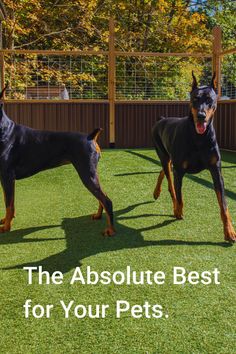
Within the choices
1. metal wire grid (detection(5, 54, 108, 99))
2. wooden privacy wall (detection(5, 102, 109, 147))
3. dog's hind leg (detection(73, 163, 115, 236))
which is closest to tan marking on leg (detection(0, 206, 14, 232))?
dog's hind leg (detection(73, 163, 115, 236))

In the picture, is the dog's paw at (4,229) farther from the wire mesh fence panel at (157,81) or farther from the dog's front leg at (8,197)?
the wire mesh fence panel at (157,81)

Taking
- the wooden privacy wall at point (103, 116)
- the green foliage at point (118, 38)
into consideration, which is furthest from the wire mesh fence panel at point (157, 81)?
the wooden privacy wall at point (103, 116)

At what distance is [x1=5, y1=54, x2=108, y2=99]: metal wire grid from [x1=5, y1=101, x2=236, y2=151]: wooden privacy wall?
8.28 feet

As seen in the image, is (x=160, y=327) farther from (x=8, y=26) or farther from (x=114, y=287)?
(x=8, y=26)

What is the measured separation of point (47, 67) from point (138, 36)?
4552 mm

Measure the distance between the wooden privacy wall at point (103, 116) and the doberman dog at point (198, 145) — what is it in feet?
20.1

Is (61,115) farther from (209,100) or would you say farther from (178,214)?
(209,100)

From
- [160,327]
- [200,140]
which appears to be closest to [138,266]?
[160,327]

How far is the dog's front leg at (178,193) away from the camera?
12.8 feet

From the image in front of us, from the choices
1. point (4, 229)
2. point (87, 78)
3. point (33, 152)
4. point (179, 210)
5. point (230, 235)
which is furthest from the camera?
point (87, 78)

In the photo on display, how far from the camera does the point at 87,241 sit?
346cm

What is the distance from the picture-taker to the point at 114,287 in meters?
2.53

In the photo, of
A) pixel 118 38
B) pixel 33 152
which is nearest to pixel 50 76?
pixel 118 38

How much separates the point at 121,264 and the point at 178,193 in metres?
1.26
